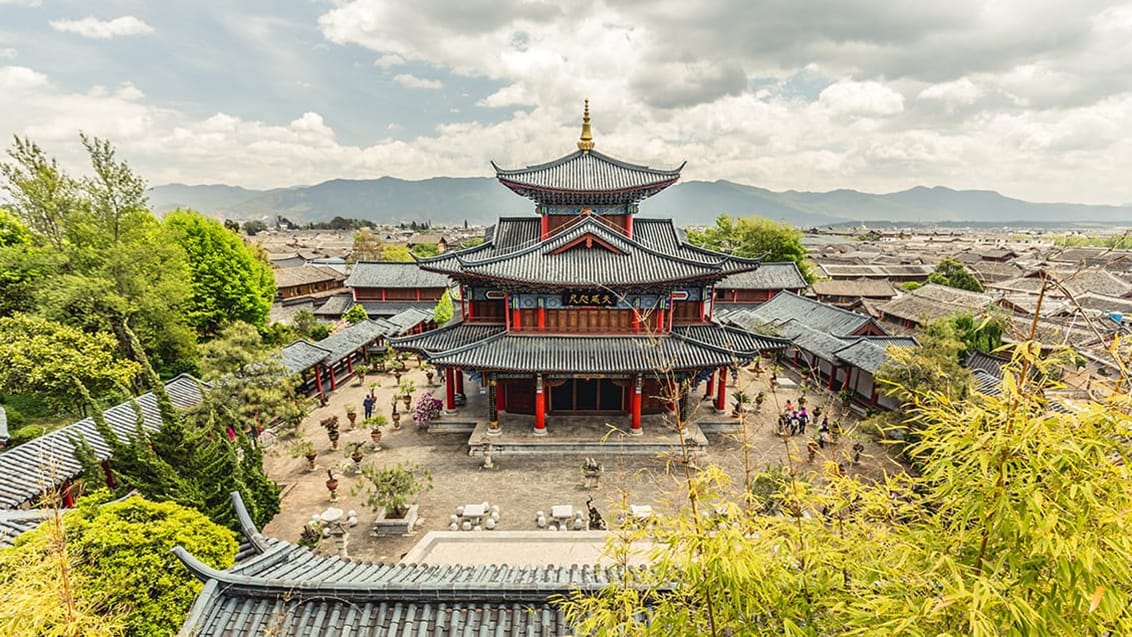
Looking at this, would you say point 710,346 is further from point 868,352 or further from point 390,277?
point 390,277

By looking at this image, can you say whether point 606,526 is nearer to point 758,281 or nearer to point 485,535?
point 485,535

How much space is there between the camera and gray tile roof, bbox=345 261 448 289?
45469mm

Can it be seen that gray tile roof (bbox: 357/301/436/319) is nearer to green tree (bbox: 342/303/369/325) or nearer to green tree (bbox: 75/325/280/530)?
green tree (bbox: 342/303/369/325)

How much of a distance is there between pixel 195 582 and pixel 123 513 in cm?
228

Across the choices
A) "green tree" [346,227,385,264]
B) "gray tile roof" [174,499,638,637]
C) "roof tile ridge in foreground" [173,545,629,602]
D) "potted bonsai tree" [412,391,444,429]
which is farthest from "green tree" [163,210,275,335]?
"green tree" [346,227,385,264]

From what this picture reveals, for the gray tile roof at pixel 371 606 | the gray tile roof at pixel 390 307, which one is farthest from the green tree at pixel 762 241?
the gray tile roof at pixel 371 606

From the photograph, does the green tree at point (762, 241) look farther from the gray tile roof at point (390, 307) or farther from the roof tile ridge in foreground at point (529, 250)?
the roof tile ridge in foreground at point (529, 250)

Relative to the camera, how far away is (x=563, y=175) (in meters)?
22.7

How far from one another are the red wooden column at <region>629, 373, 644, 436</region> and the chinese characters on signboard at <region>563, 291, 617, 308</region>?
3.27 m

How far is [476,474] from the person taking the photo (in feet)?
59.4

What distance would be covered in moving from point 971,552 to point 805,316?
37744mm

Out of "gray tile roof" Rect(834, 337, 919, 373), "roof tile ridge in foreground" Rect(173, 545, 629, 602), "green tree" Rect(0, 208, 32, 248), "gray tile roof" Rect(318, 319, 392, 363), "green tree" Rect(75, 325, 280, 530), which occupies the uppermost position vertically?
"green tree" Rect(0, 208, 32, 248)

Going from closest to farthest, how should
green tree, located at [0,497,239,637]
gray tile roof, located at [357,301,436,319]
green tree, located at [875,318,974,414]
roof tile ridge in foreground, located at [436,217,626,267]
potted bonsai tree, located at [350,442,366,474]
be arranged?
green tree, located at [0,497,239,637] → green tree, located at [875,318,974,414] → potted bonsai tree, located at [350,442,366,474] → roof tile ridge in foreground, located at [436,217,626,267] → gray tile roof, located at [357,301,436,319]

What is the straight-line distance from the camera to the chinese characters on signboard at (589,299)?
20141 millimetres
